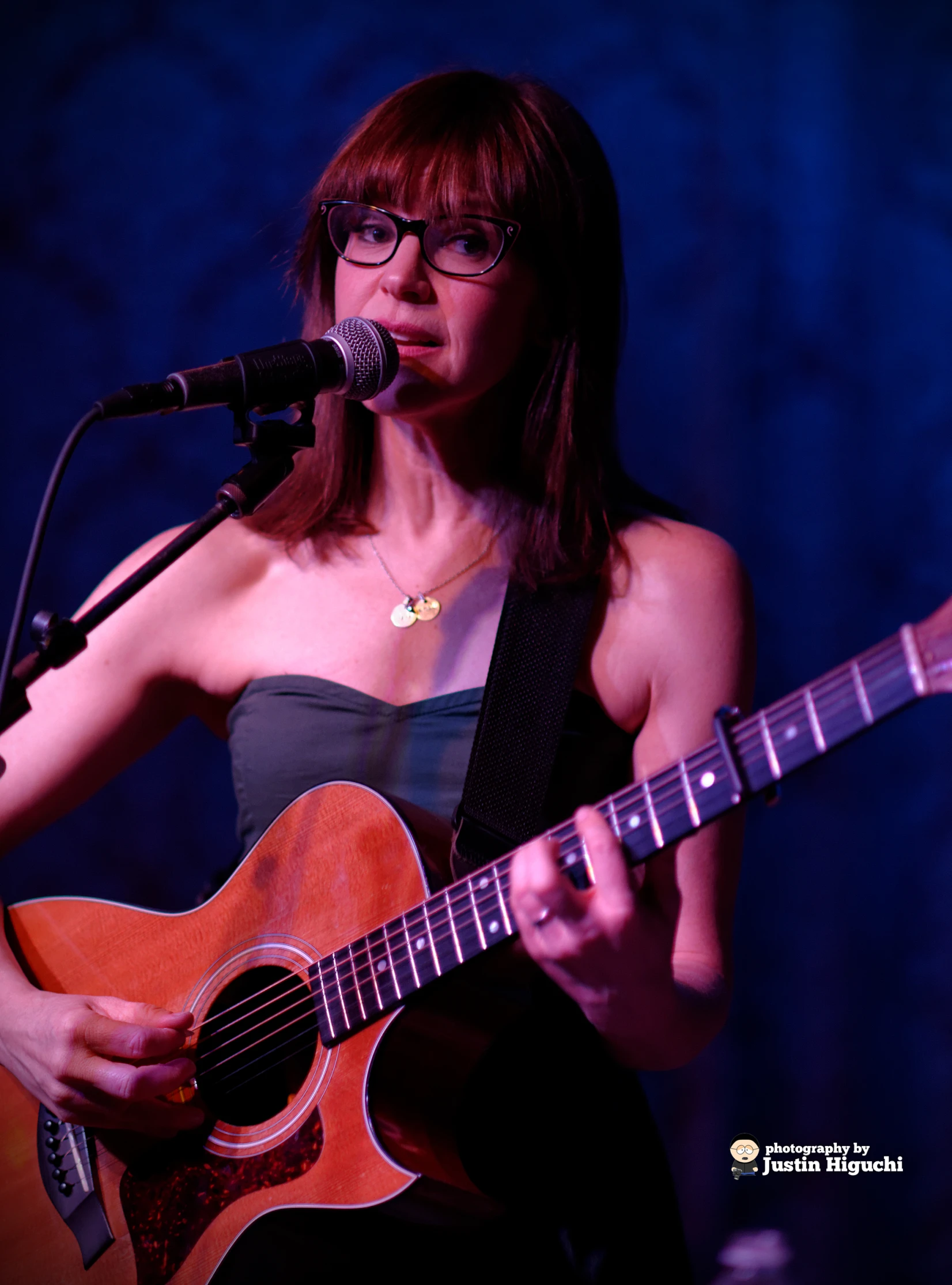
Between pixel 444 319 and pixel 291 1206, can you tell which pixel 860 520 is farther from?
pixel 291 1206

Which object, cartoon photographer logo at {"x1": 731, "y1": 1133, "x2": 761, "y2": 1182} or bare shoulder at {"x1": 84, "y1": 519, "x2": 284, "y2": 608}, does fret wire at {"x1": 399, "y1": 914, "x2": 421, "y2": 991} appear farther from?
cartoon photographer logo at {"x1": 731, "y1": 1133, "x2": 761, "y2": 1182}

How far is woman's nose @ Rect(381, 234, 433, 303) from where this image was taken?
4.69 feet

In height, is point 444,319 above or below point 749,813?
above

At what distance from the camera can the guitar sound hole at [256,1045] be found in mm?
1299

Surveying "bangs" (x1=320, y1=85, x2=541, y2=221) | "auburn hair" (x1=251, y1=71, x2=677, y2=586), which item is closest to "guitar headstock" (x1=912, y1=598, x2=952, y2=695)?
"auburn hair" (x1=251, y1=71, x2=677, y2=586)

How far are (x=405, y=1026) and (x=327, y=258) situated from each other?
116 centimetres

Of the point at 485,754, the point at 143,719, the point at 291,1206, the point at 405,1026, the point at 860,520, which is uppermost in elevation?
the point at 860,520

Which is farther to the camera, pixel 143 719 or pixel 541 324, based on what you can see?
pixel 143 719

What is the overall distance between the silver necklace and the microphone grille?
0.42 m

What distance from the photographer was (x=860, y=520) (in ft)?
7.20

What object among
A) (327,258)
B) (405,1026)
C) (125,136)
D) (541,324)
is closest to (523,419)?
(541,324)

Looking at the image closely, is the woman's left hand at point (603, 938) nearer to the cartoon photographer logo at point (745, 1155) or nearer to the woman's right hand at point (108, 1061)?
the woman's right hand at point (108, 1061)

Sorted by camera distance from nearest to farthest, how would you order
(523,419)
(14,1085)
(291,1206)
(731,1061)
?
(291,1206), (14,1085), (523,419), (731,1061)

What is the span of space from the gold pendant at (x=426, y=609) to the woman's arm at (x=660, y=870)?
0.84 ft
